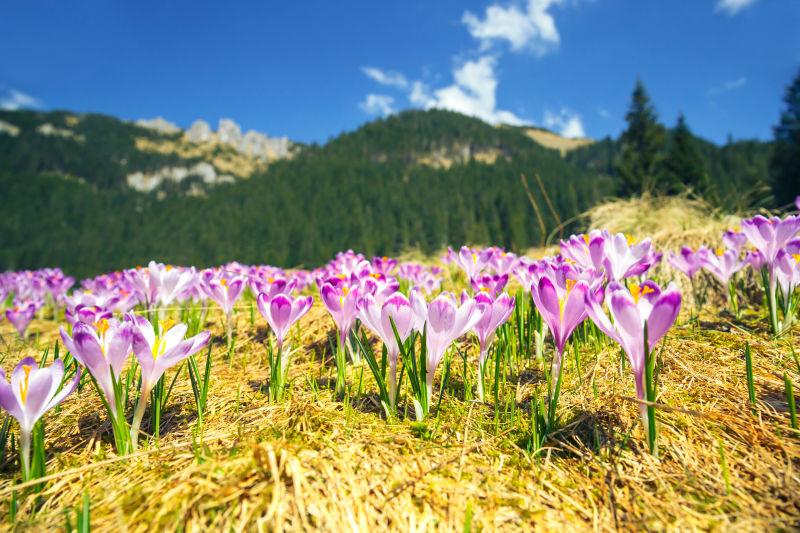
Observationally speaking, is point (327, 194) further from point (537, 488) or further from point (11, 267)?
point (537, 488)

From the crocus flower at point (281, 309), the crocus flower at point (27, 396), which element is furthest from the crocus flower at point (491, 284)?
the crocus flower at point (27, 396)

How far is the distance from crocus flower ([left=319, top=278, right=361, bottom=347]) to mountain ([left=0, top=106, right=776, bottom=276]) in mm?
36710

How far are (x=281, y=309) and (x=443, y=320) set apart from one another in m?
0.76

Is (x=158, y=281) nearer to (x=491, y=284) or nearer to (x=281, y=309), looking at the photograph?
A: (x=281, y=309)

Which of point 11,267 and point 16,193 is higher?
point 16,193

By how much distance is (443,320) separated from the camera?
1414 mm

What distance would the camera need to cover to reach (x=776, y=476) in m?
1.13

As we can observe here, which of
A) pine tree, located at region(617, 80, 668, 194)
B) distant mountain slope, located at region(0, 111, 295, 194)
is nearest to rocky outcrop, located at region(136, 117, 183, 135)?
distant mountain slope, located at region(0, 111, 295, 194)

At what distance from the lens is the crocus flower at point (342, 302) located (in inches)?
66.9

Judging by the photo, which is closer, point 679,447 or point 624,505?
point 624,505

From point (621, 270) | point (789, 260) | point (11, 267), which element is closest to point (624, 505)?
point (621, 270)

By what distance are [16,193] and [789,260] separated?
146 m

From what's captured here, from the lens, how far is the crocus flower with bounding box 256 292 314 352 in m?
1.73

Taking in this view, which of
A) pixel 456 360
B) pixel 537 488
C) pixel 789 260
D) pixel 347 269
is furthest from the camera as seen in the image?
pixel 347 269
